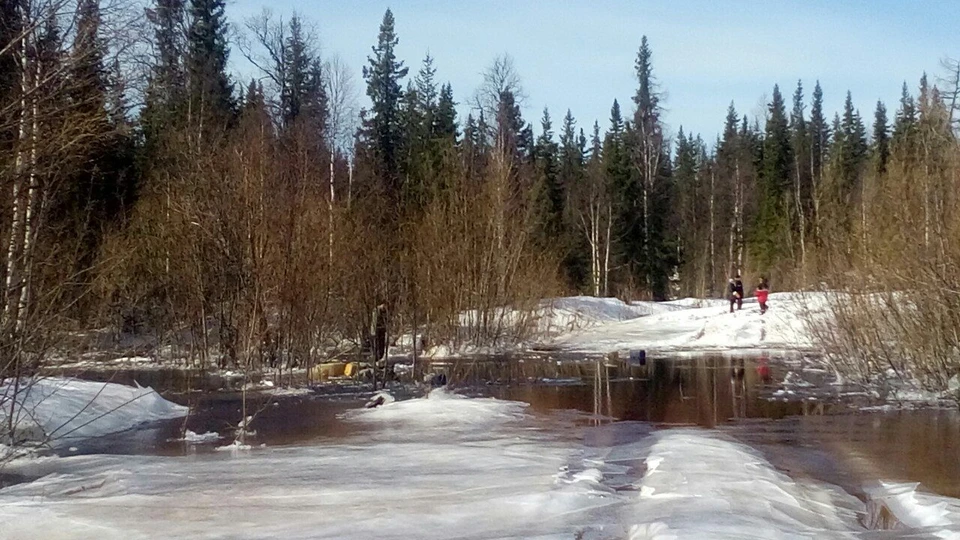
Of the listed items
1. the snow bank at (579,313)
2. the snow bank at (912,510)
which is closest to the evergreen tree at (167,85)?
the snow bank at (579,313)

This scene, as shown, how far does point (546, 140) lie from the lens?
2926 inches

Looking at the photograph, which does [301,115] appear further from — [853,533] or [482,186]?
[853,533]

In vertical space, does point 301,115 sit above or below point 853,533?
above

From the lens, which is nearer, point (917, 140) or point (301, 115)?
point (917, 140)

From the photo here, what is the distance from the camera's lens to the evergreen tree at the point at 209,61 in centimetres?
4503

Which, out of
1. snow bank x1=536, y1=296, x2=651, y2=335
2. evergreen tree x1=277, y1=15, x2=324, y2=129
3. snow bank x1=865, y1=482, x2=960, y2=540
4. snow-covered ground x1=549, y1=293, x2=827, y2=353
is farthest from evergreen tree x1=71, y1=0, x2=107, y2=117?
evergreen tree x1=277, y1=15, x2=324, y2=129

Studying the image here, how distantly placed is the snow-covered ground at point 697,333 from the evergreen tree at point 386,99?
1034 inches

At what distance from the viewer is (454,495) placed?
9453 millimetres

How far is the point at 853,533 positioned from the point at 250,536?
477cm

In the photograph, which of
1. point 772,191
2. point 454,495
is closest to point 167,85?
point 454,495

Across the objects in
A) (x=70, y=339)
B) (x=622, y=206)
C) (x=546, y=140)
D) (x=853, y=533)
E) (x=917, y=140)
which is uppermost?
(x=546, y=140)

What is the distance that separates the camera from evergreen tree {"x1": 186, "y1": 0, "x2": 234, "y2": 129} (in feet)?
148

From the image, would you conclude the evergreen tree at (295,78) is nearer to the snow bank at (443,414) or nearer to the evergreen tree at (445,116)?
the evergreen tree at (445,116)

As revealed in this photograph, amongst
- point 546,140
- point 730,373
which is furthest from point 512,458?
point 546,140
